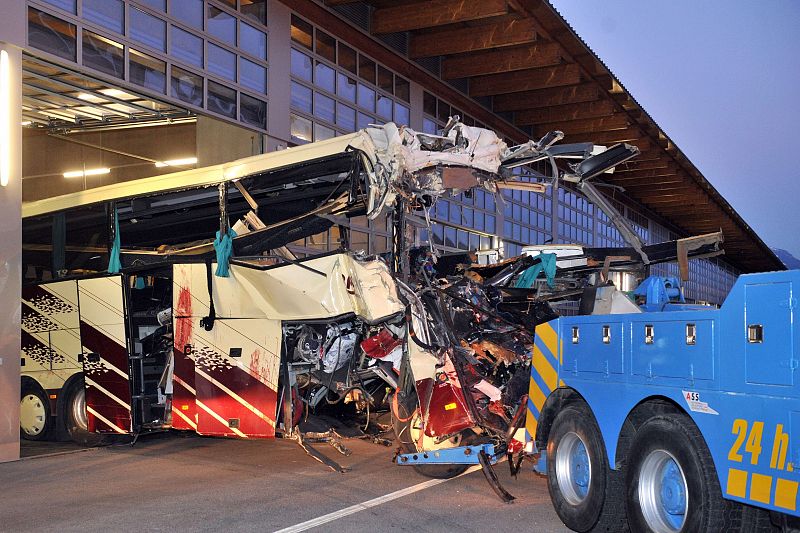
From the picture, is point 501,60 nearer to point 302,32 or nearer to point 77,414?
point 302,32

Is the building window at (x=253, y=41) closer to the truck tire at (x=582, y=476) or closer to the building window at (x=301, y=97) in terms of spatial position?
the building window at (x=301, y=97)

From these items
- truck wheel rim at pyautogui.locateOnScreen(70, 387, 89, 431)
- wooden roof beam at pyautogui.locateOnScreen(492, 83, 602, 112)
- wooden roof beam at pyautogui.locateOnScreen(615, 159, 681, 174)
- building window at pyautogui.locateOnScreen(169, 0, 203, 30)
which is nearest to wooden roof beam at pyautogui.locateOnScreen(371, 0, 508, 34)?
building window at pyautogui.locateOnScreen(169, 0, 203, 30)

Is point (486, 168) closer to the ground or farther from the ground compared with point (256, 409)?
farther from the ground

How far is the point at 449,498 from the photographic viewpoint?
872cm

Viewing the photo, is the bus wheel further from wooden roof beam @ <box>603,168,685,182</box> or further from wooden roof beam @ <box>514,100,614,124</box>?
wooden roof beam @ <box>603,168,685,182</box>

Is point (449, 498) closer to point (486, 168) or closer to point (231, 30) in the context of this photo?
point (486, 168)

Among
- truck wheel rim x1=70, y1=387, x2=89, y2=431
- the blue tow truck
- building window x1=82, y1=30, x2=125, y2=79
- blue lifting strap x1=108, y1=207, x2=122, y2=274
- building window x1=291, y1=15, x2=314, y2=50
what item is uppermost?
building window x1=291, y1=15, x2=314, y2=50

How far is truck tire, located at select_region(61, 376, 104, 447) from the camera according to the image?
12633 millimetres

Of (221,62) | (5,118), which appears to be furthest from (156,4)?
(5,118)

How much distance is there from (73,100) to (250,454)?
8.01 meters

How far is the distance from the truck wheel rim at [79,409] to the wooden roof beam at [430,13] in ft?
34.9

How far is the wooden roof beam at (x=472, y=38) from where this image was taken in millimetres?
18984

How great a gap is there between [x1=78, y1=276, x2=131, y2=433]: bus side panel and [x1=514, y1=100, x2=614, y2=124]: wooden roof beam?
52.0 ft

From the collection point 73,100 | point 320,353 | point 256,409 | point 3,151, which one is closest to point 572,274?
point 320,353
